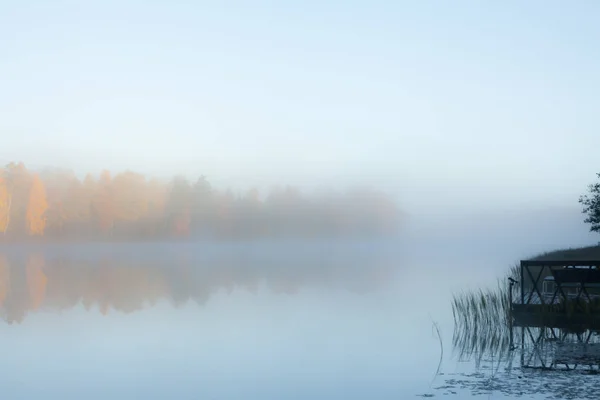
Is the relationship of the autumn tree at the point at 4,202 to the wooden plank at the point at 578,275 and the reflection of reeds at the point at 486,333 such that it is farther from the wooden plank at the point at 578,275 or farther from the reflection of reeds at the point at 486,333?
the wooden plank at the point at 578,275

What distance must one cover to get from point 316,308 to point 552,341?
676 inches

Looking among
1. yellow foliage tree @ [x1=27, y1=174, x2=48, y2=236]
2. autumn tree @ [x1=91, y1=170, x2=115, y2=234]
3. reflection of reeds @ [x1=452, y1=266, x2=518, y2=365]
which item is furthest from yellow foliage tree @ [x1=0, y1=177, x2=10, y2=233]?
reflection of reeds @ [x1=452, y1=266, x2=518, y2=365]

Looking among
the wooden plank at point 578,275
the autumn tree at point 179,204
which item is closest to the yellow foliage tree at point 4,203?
the autumn tree at point 179,204

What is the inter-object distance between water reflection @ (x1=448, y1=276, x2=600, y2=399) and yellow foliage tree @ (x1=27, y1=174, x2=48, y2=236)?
354 ft

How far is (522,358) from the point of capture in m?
18.2

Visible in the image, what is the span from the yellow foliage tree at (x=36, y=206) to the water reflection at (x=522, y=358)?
4242 inches

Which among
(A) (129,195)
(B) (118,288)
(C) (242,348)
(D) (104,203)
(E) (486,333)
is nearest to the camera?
(E) (486,333)

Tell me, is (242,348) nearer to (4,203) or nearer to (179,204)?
(4,203)

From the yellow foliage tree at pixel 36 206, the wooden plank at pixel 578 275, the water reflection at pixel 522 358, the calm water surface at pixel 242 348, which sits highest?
the yellow foliage tree at pixel 36 206

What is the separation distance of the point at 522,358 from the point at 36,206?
374ft

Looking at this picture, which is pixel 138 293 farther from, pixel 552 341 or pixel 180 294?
pixel 552 341

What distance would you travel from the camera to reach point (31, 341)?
26.0 metres

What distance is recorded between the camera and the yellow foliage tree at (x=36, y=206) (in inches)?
4729

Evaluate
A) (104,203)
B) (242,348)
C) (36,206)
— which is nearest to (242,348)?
(242,348)
